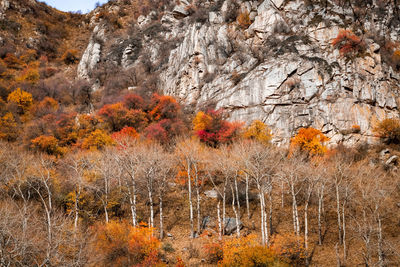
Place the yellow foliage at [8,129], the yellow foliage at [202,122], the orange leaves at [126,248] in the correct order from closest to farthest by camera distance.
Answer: the orange leaves at [126,248]
the yellow foliage at [8,129]
the yellow foliage at [202,122]

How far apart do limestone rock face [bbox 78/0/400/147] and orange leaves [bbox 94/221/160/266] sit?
3019 centimetres

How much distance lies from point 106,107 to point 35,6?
86150 mm

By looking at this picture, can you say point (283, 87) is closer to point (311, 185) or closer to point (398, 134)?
point (398, 134)

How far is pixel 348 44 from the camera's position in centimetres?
4747

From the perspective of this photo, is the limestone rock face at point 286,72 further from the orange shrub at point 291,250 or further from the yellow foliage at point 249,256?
the yellow foliage at point 249,256

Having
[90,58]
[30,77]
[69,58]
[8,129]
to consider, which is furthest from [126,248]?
[69,58]

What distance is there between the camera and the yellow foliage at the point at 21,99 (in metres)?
55.7

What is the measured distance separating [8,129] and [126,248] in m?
40.9

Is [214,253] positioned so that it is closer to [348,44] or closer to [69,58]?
Result: [348,44]

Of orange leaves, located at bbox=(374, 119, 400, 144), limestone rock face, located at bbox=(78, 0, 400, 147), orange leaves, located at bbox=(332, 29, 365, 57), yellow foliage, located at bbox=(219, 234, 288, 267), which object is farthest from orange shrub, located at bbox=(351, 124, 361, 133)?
yellow foliage, located at bbox=(219, 234, 288, 267)

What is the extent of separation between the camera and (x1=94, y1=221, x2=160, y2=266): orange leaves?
18.7 m

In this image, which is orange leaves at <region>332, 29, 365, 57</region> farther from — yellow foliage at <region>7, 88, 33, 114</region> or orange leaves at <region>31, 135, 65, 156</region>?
yellow foliage at <region>7, 88, 33, 114</region>

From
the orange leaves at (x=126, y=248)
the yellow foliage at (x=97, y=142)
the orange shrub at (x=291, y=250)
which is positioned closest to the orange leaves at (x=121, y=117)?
the yellow foliage at (x=97, y=142)

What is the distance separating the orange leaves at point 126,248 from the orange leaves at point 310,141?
27435 mm
